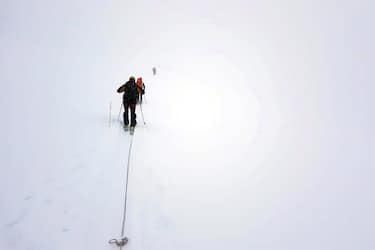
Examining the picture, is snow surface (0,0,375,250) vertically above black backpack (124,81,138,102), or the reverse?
black backpack (124,81,138,102)

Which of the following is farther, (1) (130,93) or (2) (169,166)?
(1) (130,93)

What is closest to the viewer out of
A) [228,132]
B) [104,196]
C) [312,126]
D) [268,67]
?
[104,196]

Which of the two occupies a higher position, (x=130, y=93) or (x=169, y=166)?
(x=130, y=93)

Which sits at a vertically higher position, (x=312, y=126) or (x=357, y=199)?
(x=312, y=126)

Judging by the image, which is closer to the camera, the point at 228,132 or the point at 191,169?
the point at 191,169

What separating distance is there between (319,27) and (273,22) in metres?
13.7

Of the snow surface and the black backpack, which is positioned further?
the black backpack

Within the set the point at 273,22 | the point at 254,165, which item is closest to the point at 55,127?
the point at 254,165

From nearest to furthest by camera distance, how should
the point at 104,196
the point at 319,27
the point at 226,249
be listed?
the point at 226,249, the point at 104,196, the point at 319,27

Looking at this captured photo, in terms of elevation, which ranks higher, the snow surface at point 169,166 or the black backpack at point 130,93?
the black backpack at point 130,93

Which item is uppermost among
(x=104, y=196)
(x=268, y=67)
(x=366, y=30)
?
(x=366, y=30)

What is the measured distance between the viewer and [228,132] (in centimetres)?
1111

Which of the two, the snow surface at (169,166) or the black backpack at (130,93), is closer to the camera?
the snow surface at (169,166)

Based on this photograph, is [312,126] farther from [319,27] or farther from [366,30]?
[319,27]
